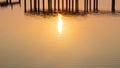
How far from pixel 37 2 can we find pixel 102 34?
612 centimetres

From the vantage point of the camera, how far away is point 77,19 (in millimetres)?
14930

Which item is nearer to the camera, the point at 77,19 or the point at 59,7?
the point at 77,19

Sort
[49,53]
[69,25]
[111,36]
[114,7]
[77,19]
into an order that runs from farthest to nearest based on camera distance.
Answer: [114,7]
[77,19]
[69,25]
[111,36]
[49,53]

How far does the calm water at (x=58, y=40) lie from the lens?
9641mm

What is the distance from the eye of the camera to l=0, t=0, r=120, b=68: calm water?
9641 millimetres

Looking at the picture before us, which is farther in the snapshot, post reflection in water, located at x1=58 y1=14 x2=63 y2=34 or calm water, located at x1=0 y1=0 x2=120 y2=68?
post reflection in water, located at x1=58 y1=14 x2=63 y2=34

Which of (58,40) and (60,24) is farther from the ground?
(60,24)

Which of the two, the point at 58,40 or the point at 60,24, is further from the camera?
the point at 60,24

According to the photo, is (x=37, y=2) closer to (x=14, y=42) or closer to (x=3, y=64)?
(x=14, y=42)

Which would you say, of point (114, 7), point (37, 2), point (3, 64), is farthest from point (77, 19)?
point (3, 64)

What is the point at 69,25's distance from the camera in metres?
13.9

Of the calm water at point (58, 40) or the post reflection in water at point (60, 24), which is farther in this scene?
the post reflection in water at point (60, 24)

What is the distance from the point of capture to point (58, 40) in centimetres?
1179

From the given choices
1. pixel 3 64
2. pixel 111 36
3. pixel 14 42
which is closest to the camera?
pixel 3 64
